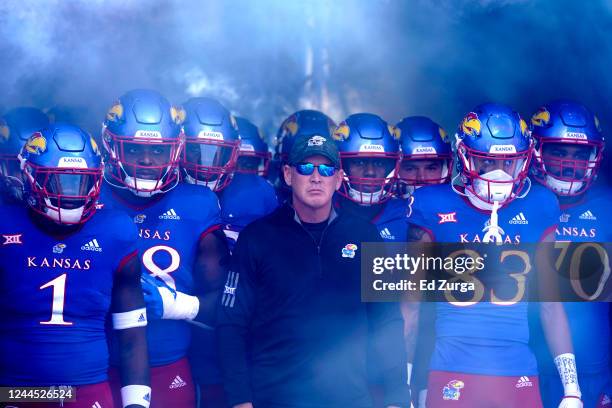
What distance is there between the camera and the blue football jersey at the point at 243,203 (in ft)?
17.6

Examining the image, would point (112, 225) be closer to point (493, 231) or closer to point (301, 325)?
point (301, 325)

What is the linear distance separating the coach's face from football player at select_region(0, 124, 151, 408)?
738mm

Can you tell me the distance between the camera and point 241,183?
18.3 ft

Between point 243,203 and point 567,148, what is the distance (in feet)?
6.05

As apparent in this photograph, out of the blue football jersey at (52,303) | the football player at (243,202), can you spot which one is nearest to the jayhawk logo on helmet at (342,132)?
the football player at (243,202)

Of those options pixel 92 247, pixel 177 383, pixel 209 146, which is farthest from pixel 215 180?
pixel 92 247

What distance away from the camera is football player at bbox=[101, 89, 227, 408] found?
4680mm

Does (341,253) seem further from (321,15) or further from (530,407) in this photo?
(321,15)

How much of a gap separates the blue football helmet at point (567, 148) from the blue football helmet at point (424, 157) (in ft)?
2.15

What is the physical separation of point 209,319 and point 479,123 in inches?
66.7

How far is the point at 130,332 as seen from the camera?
13.3 ft

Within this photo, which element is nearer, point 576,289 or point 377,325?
point 377,325

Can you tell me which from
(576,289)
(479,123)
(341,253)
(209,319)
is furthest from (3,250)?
(576,289)

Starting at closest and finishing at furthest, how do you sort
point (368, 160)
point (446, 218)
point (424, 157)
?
point (446, 218) → point (368, 160) → point (424, 157)
